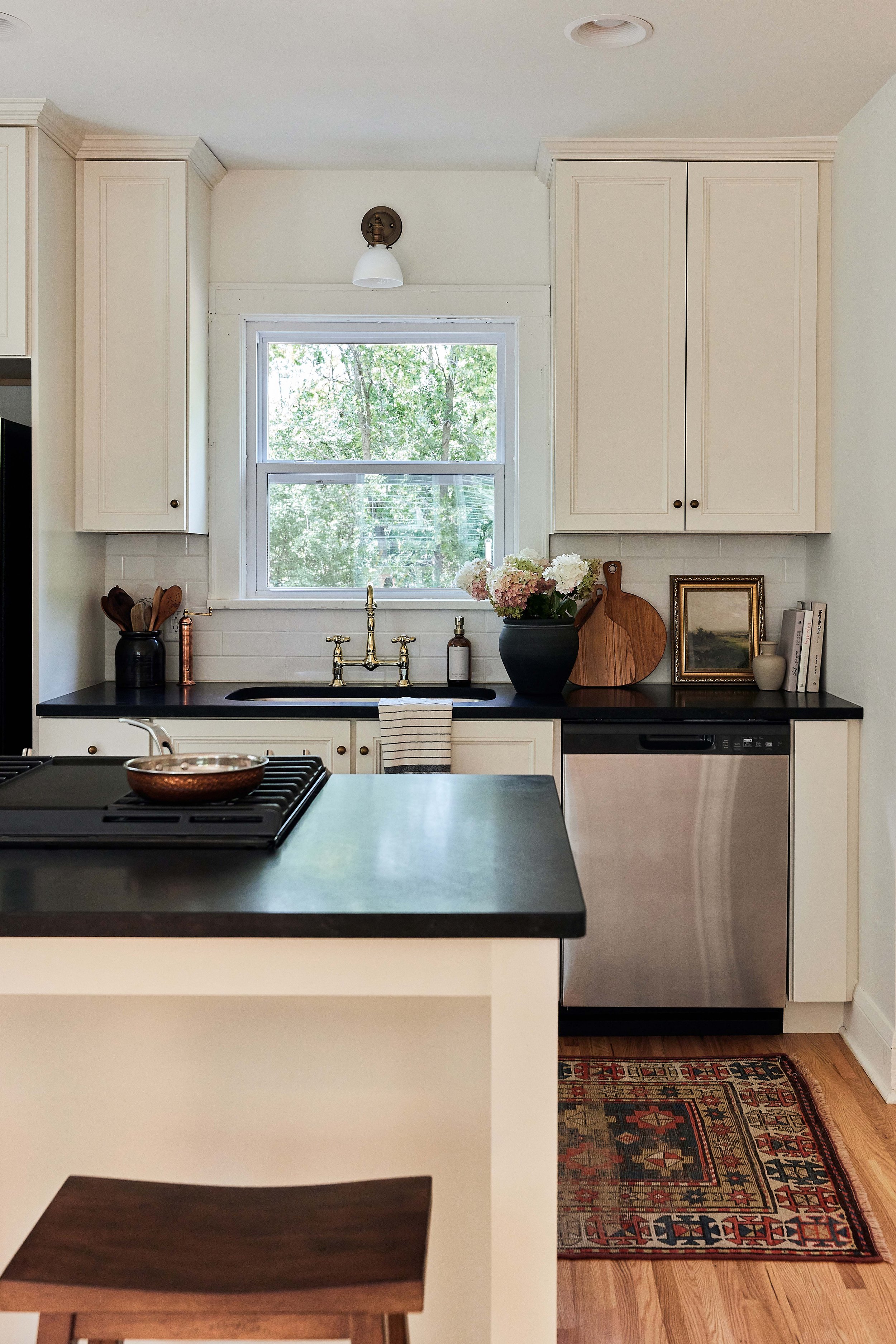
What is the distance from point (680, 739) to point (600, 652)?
636 mm

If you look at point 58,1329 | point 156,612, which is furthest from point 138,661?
point 58,1329

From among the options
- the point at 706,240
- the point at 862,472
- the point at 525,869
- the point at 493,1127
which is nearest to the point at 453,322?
the point at 706,240

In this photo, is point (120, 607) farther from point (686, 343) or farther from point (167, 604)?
point (686, 343)

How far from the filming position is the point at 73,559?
11.5ft

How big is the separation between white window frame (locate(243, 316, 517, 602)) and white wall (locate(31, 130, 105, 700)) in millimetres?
613

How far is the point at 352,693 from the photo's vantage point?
3549mm

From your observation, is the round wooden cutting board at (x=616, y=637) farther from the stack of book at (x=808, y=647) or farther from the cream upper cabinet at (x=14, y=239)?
the cream upper cabinet at (x=14, y=239)

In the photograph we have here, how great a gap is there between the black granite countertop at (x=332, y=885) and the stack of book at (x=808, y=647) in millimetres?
2038

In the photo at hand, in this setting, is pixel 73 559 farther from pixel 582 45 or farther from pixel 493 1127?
pixel 493 1127

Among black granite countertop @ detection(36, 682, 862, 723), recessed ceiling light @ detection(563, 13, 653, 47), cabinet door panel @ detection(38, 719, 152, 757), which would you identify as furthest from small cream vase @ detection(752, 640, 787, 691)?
cabinet door panel @ detection(38, 719, 152, 757)

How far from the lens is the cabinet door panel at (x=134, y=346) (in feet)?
11.3

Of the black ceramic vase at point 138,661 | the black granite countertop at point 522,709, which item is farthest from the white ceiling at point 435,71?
the black granite countertop at point 522,709

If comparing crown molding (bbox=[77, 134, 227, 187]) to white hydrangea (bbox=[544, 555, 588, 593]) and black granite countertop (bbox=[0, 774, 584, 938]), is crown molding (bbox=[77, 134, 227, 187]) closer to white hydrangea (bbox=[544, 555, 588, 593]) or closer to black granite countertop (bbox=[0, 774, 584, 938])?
white hydrangea (bbox=[544, 555, 588, 593])

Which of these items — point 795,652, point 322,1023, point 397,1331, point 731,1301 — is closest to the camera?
point 397,1331
